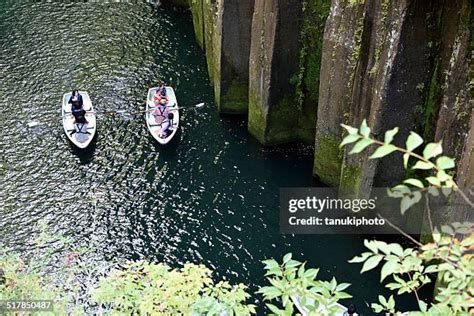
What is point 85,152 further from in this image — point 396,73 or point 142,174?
point 396,73

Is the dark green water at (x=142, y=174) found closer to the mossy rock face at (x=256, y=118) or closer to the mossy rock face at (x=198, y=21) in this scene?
the mossy rock face at (x=256, y=118)

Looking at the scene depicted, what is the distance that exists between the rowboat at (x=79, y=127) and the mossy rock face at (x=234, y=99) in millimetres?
4585

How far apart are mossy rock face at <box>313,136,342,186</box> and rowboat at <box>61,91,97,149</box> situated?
25.5 feet

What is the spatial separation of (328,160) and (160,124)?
248 inches

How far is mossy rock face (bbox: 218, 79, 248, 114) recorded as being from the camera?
20234 mm

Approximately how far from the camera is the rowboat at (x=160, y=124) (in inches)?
766

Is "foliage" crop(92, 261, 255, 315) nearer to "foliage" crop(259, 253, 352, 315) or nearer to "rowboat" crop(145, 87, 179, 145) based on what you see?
"foliage" crop(259, 253, 352, 315)

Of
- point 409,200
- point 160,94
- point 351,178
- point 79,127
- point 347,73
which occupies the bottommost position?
point 351,178

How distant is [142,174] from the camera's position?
719 inches

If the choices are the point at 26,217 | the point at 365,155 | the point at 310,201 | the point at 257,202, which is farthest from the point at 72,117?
the point at 365,155

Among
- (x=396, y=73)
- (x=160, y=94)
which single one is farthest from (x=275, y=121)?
(x=396, y=73)

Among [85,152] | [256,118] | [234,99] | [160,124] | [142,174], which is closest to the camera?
[142,174]

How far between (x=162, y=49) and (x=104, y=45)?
2618 millimetres

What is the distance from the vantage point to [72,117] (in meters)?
20.4
